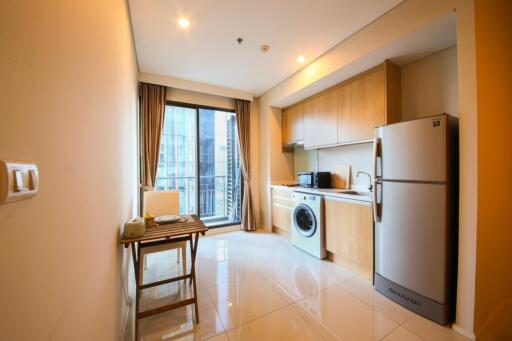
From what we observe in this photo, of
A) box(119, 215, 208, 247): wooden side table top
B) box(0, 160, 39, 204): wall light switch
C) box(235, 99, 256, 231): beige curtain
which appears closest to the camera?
box(0, 160, 39, 204): wall light switch

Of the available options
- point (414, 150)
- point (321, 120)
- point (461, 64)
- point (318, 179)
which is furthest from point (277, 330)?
point (321, 120)

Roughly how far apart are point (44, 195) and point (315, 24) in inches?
105

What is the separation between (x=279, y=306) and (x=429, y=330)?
4.00ft

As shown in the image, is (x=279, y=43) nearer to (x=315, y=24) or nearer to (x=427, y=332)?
(x=315, y=24)

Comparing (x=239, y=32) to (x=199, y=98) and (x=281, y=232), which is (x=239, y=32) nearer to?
(x=199, y=98)

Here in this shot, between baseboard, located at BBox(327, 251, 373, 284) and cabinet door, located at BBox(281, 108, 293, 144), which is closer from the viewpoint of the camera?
baseboard, located at BBox(327, 251, 373, 284)

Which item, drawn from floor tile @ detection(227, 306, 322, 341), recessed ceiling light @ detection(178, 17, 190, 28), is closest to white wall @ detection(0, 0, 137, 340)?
floor tile @ detection(227, 306, 322, 341)

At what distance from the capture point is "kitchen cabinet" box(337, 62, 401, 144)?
2359 millimetres

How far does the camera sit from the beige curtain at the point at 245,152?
161 inches

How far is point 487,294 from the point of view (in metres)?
1.59

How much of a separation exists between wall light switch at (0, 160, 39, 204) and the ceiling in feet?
7.08

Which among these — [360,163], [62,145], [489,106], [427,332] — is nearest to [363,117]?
[360,163]

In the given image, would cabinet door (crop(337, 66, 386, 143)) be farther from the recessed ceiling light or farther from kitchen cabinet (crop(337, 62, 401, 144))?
the recessed ceiling light

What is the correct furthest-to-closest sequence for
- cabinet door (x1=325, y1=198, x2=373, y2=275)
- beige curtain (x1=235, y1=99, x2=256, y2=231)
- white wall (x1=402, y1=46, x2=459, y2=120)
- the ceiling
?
1. beige curtain (x1=235, y1=99, x2=256, y2=231)
2. cabinet door (x1=325, y1=198, x2=373, y2=275)
3. white wall (x1=402, y1=46, x2=459, y2=120)
4. the ceiling
